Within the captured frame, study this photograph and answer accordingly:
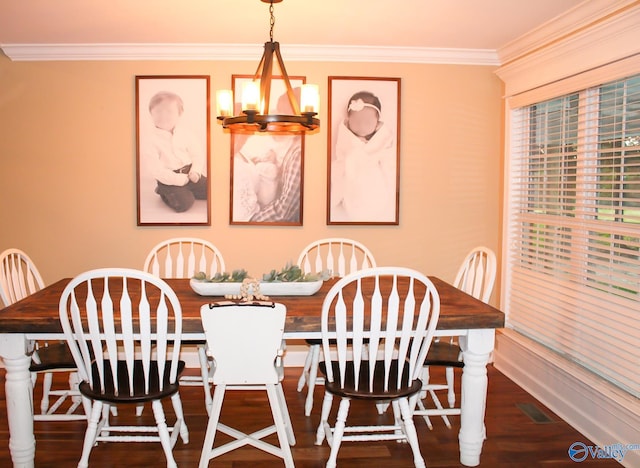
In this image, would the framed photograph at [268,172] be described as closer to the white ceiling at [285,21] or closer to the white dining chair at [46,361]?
the white ceiling at [285,21]

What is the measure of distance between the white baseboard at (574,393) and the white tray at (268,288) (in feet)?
5.05

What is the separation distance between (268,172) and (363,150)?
2.31ft

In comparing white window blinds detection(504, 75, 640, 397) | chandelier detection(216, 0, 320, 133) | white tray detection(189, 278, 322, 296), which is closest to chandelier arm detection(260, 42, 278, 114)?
chandelier detection(216, 0, 320, 133)

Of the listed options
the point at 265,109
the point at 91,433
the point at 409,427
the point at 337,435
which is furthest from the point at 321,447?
the point at 265,109

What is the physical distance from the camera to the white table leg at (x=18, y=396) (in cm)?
249

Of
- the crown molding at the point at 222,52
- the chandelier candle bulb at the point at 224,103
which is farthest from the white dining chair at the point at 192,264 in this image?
the crown molding at the point at 222,52

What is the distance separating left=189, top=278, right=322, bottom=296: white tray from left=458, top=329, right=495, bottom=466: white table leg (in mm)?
792

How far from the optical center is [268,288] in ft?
9.39

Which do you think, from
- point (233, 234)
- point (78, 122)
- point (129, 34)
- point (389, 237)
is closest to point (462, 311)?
point (389, 237)

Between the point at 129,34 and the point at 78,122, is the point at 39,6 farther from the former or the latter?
the point at 78,122

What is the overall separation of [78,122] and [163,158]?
0.66 meters

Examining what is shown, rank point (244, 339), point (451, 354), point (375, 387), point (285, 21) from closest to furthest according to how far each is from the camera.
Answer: point (244, 339) < point (375, 387) < point (451, 354) < point (285, 21)

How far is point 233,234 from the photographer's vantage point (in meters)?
4.12

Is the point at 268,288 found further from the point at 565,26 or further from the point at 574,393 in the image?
the point at 565,26
